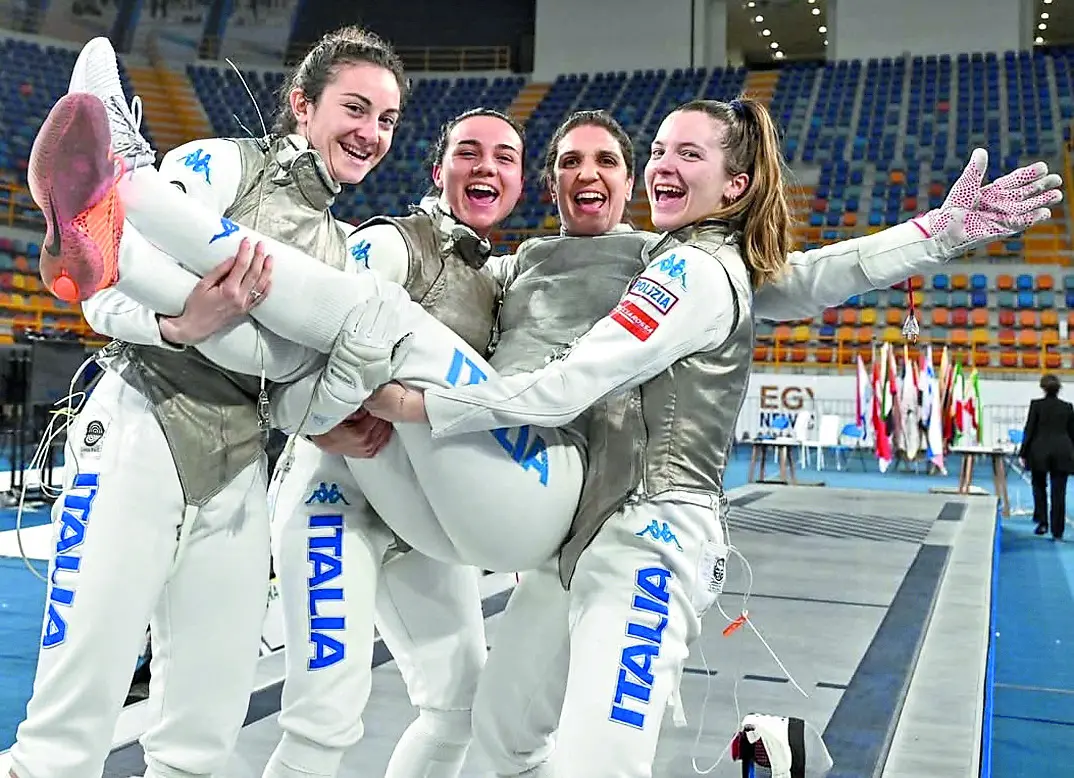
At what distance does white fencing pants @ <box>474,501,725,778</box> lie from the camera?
1.58m

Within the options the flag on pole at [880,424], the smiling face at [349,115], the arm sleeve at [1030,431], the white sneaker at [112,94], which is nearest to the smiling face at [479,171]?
the smiling face at [349,115]

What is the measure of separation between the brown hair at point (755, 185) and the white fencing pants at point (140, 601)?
0.97 meters

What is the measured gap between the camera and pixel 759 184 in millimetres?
1826

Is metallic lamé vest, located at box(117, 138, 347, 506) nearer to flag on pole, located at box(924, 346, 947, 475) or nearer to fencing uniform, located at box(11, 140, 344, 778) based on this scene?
fencing uniform, located at box(11, 140, 344, 778)

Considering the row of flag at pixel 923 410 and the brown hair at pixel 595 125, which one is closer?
the brown hair at pixel 595 125

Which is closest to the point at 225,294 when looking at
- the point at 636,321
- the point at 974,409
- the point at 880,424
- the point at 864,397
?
the point at 636,321

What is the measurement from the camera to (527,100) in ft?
66.5

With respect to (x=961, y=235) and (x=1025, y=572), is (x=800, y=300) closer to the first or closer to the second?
(x=961, y=235)

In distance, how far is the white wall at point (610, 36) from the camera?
2019cm

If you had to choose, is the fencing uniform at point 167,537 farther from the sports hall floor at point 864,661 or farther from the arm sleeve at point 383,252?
the sports hall floor at point 864,661

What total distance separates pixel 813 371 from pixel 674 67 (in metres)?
9.37

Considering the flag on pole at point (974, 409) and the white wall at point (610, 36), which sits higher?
the white wall at point (610, 36)

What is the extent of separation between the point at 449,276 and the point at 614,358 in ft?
1.43

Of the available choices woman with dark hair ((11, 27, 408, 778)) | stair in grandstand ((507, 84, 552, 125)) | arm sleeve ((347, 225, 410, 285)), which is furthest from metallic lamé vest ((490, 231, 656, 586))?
stair in grandstand ((507, 84, 552, 125))
